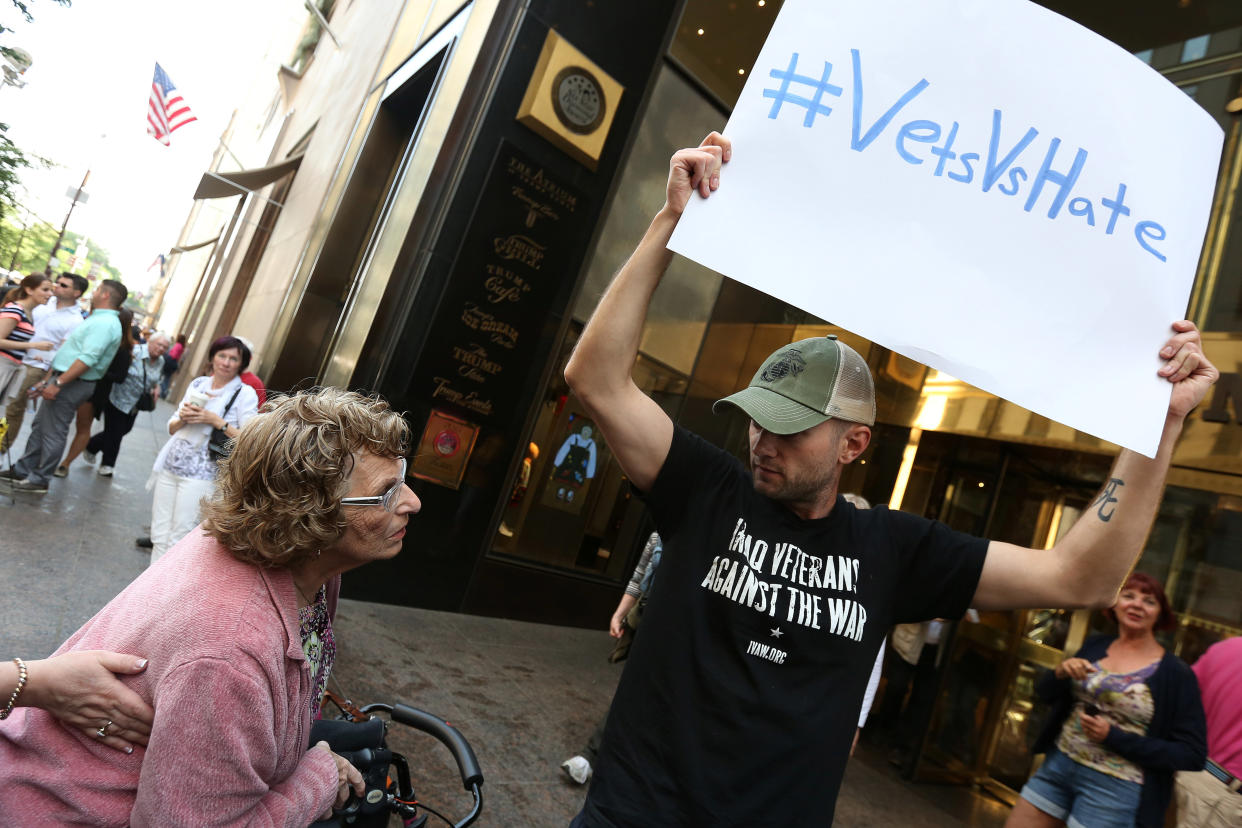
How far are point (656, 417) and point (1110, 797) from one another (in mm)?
3073

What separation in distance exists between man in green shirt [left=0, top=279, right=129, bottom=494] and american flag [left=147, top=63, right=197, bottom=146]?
1007 centimetres

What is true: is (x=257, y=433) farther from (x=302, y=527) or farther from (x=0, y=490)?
(x=0, y=490)

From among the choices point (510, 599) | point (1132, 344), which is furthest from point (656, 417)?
point (510, 599)

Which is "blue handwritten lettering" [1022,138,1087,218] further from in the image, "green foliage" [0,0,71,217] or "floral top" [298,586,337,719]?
"green foliage" [0,0,71,217]

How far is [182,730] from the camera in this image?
1.33 metres

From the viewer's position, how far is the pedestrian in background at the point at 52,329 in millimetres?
6914

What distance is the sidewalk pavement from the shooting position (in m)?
3.85

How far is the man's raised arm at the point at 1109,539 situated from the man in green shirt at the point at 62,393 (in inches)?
284

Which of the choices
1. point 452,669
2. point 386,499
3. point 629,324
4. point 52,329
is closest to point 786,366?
point 629,324

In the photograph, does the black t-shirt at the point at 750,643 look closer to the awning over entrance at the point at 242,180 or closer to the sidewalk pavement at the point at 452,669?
the sidewalk pavement at the point at 452,669

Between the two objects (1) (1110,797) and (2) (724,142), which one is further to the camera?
(1) (1110,797)

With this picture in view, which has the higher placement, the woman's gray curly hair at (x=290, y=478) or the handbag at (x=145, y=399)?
the woman's gray curly hair at (x=290, y=478)

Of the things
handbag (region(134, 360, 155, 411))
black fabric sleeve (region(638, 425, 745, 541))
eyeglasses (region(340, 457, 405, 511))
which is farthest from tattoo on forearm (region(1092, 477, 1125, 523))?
handbag (region(134, 360, 155, 411))

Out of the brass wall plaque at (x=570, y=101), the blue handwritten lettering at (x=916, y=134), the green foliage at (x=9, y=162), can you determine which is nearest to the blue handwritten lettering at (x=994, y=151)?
the blue handwritten lettering at (x=916, y=134)
